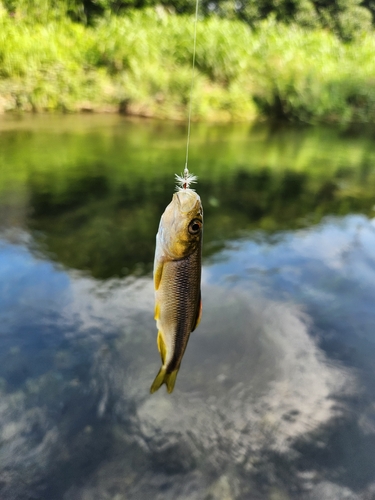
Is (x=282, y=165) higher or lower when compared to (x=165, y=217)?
lower

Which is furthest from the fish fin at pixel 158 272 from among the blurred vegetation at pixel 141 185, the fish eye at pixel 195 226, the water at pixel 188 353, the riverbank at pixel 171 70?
the riverbank at pixel 171 70

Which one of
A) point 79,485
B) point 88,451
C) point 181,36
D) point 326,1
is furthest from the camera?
point 326,1

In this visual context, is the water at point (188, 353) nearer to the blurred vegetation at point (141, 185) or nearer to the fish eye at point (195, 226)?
the blurred vegetation at point (141, 185)

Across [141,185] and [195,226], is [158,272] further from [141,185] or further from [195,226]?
[141,185]

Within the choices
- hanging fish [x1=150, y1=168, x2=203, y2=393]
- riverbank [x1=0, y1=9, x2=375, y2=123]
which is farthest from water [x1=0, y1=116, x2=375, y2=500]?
riverbank [x1=0, y1=9, x2=375, y2=123]

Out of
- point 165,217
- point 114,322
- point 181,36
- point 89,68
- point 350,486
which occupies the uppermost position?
A: point 181,36

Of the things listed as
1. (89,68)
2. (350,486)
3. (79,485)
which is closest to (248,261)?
(350,486)

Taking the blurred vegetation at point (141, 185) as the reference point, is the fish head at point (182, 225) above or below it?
above

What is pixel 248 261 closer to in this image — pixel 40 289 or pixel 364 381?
pixel 364 381

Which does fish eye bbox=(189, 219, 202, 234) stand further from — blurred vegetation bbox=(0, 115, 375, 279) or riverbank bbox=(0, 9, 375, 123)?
riverbank bbox=(0, 9, 375, 123)
